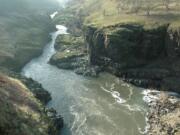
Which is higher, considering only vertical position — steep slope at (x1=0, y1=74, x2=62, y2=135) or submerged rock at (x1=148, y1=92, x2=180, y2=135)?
steep slope at (x1=0, y1=74, x2=62, y2=135)

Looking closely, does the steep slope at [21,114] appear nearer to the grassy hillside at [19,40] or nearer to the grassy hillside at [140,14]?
the grassy hillside at [19,40]

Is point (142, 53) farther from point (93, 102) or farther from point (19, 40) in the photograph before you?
point (19, 40)

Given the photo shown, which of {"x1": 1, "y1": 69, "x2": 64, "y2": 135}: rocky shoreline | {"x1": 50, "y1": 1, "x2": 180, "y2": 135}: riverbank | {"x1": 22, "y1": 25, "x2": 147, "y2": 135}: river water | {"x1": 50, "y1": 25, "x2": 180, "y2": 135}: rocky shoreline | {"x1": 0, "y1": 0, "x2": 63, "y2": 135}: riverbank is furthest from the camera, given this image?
{"x1": 50, "y1": 1, "x2": 180, "y2": 135}: riverbank

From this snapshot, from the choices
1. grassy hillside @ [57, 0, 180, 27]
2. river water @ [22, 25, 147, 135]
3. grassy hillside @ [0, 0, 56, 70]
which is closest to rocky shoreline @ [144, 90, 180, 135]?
river water @ [22, 25, 147, 135]

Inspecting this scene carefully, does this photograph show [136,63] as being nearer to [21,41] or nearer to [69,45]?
[69,45]

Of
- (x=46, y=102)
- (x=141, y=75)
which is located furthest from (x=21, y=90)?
(x=141, y=75)

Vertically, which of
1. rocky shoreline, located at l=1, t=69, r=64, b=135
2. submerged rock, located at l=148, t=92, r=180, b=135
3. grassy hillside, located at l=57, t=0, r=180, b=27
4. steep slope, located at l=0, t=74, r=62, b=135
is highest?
grassy hillside, located at l=57, t=0, r=180, b=27

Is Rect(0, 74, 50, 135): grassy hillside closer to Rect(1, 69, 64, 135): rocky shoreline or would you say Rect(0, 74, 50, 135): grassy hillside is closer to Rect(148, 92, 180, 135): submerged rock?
Rect(1, 69, 64, 135): rocky shoreline

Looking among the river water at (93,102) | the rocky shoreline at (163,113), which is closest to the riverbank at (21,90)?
the river water at (93,102)
